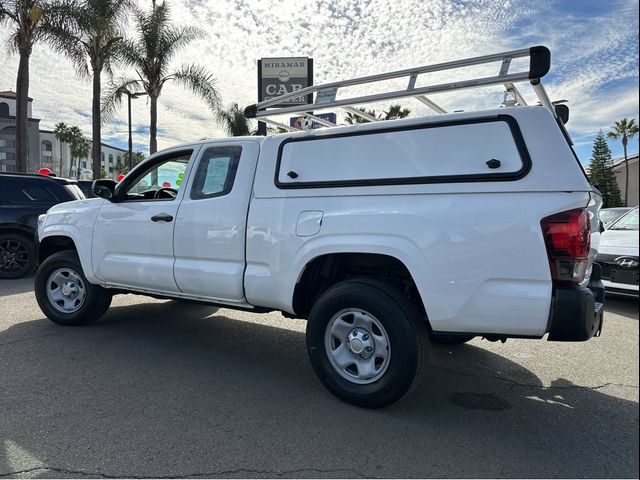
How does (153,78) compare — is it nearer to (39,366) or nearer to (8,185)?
(8,185)

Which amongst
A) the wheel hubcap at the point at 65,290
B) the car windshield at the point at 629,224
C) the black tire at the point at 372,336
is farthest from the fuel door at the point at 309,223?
the wheel hubcap at the point at 65,290

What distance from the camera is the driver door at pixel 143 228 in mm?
4332

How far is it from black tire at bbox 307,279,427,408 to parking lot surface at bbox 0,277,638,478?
0.16m

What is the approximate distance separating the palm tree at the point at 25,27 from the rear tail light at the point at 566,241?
17.4 meters

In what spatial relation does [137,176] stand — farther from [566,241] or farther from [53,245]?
[566,241]

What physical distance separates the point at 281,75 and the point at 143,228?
1100cm

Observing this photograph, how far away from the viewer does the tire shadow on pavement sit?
2600 mm

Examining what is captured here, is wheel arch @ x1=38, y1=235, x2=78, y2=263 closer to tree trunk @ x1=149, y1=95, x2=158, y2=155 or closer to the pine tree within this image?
the pine tree

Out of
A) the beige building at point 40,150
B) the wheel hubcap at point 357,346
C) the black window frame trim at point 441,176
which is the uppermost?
the beige building at point 40,150

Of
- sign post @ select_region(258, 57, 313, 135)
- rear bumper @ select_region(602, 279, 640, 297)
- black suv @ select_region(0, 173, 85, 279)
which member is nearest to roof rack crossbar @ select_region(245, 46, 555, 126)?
rear bumper @ select_region(602, 279, 640, 297)

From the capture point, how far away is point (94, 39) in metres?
16.9

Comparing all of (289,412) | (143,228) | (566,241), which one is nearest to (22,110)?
(143,228)

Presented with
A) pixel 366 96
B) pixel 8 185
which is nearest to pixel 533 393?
pixel 366 96

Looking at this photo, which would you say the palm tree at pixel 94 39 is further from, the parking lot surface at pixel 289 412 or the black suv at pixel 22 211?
the parking lot surface at pixel 289 412
